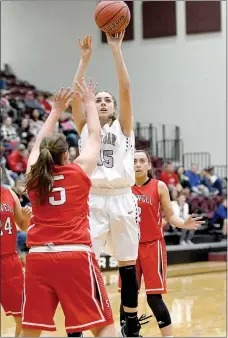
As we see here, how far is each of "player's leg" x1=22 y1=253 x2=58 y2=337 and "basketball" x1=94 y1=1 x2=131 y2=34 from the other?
2.03 meters

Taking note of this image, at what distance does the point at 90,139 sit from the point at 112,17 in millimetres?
1398

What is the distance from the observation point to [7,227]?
5.36m

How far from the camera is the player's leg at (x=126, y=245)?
5.29 metres

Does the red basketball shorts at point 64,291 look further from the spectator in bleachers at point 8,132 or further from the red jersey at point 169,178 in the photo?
the red jersey at point 169,178

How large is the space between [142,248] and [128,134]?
1.14m

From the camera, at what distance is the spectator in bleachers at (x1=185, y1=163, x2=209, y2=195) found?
17.9 m

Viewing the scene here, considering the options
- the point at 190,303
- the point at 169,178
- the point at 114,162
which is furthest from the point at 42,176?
the point at 169,178

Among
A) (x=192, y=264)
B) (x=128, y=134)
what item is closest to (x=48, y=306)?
(x=128, y=134)

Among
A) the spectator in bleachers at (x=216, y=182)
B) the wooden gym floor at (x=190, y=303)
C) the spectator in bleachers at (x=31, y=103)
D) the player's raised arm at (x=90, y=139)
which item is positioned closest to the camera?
the player's raised arm at (x=90, y=139)

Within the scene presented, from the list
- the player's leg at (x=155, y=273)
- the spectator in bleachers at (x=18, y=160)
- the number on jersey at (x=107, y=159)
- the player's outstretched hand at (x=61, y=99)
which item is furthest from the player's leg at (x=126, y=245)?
the spectator in bleachers at (x=18, y=160)

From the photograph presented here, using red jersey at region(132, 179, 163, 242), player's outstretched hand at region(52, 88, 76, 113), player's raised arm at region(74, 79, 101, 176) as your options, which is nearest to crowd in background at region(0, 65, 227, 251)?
red jersey at region(132, 179, 163, 242)

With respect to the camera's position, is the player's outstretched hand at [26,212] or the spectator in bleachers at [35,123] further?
the spectator in bleachers at [35,123]

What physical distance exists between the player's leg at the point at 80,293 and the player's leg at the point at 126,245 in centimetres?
125

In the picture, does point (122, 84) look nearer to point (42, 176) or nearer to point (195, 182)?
point (42, 176)
